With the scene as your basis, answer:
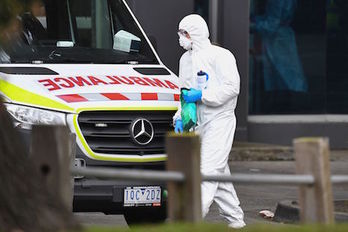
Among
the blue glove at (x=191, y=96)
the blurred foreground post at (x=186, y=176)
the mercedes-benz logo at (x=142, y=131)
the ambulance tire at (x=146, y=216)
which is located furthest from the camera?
the ambulance tire at (x=146, y=216)

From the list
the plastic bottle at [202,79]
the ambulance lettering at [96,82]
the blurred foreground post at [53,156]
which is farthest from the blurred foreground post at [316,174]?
the plastic bottle at [202,79]

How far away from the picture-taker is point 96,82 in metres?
10.6

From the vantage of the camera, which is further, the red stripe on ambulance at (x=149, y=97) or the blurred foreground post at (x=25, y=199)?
the red stripe on ambulance at (x=149, y=97)

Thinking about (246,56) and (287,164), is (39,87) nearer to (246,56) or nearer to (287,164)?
(287,164)

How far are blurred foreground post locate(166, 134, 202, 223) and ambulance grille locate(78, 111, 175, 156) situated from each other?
450cm

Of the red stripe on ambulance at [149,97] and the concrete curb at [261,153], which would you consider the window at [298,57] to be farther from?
the red stripe on ambulance at [149,97]

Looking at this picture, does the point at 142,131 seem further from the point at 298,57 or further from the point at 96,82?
the point at 298,57

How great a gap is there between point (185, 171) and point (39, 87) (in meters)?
4.73

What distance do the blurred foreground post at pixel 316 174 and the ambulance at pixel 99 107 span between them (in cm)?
378

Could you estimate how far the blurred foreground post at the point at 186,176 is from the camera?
5789 mm

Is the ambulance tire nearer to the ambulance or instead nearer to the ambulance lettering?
the ambulance

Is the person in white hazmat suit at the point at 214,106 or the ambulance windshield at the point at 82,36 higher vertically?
the ambulance windshield at the point at 82,36

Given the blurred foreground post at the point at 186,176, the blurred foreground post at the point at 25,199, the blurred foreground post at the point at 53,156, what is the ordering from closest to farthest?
the blurred foreground post at the point at 25,199 < the blurred foreground post at the point at 53,156 < the blurred foreground post at the point at 186,176

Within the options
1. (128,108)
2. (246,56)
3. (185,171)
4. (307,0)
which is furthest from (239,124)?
(185,171)
